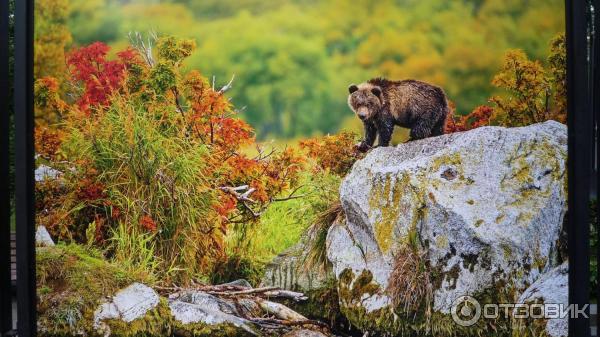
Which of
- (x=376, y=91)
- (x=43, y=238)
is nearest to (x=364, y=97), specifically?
(x=376, y=91)

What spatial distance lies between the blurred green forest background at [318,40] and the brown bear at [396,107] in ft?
0.23

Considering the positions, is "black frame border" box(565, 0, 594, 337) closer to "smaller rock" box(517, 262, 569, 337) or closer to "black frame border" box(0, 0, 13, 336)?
"smaller rock" box(517, 262, 569, 337)

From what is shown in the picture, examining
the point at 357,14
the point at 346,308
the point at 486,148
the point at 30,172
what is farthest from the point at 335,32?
the point at 30,172

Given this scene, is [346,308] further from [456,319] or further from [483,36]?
[483,36]

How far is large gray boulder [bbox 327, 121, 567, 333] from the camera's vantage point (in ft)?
14.8

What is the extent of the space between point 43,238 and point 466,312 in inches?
124

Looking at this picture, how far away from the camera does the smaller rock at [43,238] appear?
4934 millimetres

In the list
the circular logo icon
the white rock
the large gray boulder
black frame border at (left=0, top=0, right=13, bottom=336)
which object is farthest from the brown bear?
black frame border at (left=0, top=0, right=13, bottom=336)

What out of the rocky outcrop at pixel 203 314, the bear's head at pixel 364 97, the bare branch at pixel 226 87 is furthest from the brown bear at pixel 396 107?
the rocky outcrop at pixel 203 314

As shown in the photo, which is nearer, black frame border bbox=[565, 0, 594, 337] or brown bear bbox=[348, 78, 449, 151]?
black frame border bbox=[565, 0, 594, 337]

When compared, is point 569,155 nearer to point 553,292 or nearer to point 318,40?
point 553,292

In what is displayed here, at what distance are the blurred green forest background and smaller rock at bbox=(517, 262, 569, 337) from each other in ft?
4.23

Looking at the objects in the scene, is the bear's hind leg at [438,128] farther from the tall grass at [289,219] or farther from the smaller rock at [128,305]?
the smaller rock at [128,305]

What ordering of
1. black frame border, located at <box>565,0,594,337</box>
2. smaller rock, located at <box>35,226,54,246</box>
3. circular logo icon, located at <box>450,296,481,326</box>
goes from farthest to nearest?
smaller rock, located at <box>35,226,54,246</box>
circular logo icon, located at <box>450,296,481,326</box>
black frame border, located at <box>565,0,594,337</box>
